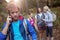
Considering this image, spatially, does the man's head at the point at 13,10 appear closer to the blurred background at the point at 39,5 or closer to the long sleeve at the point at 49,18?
the blurred background at the point at 39,5

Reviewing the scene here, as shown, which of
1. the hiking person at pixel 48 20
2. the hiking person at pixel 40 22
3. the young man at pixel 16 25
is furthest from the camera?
the hiking person at pixel 48 20

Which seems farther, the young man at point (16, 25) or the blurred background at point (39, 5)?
the blurred background at point (39, 5)

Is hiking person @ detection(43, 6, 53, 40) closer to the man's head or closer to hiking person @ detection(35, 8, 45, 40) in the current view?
hiking person @ detection(35, 8, 45, 40)

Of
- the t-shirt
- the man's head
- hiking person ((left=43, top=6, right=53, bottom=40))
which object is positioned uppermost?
the man's head

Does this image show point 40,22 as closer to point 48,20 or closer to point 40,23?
point 40,23

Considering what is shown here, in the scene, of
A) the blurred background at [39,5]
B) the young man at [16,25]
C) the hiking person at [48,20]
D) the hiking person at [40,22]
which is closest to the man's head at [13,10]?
the young man at [16,25]

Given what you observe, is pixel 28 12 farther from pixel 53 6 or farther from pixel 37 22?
pixel 53 6

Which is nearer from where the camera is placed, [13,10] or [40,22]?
[13,10]

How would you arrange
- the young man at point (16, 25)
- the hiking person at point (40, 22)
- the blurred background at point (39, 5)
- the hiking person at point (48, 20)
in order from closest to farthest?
the young man at point (16, 25), the blurred background at point (39, 5), the hiking person at point (40, 22), the hiking person at point (48, 20)

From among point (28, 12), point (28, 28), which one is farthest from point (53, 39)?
point (28, 28)

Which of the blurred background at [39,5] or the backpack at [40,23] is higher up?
the blurred background at [39,5]

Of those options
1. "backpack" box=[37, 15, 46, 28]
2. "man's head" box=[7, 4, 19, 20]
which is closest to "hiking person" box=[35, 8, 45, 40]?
"backpack" box=[37, 15, 46, 28]

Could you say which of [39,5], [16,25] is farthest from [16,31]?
[39,5]

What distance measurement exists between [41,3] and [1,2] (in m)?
0.45
